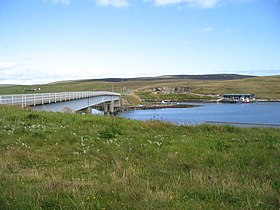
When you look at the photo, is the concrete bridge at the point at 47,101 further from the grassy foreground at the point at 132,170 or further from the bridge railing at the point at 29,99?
the grassy foreground at the point at 132,170

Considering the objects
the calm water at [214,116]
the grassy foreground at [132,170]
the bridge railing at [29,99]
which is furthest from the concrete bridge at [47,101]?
the grassy foreground at [132,170]

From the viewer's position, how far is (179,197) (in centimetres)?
584

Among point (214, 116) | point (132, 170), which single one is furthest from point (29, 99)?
point (214, 116)

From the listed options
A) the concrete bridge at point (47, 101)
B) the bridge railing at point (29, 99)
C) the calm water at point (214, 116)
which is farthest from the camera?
the calm water at point (214, 116)

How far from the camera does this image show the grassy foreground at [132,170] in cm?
565

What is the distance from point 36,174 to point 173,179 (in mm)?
3147

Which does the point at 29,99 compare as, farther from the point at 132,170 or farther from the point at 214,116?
the point at 214,116

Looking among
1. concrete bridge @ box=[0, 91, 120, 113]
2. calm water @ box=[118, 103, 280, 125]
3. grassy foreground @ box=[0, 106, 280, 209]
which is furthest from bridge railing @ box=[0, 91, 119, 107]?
grassy foreground @ box=[0, 106, 280, 209]

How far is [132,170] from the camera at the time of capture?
7.92 metres

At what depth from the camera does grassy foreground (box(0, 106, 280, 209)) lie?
5.65 metres

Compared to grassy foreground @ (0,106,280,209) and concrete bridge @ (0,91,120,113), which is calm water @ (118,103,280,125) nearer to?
concrete bridge @ (0,91,120,113)

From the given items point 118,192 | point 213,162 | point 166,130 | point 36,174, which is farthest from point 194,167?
point 166,130

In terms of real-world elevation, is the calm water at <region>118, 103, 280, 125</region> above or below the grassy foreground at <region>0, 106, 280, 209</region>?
below

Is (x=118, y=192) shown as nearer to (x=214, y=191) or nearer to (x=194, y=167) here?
(x=214, y=191)
